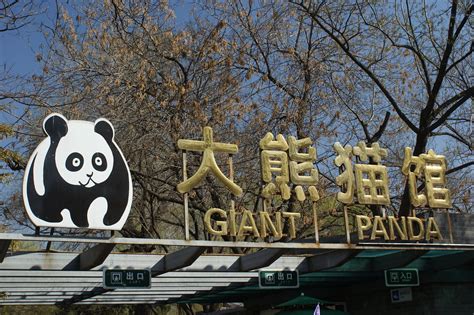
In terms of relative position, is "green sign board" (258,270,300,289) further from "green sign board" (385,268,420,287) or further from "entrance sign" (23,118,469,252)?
"green sign board" (385,268,420,287)

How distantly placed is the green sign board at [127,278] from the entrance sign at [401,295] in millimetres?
5595

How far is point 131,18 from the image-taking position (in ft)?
49.2

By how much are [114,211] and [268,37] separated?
25.9 ft

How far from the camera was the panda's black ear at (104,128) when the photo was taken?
1002 centimetres

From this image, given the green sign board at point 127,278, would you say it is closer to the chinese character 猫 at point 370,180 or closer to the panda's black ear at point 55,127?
the panda's black ear at point 55,127

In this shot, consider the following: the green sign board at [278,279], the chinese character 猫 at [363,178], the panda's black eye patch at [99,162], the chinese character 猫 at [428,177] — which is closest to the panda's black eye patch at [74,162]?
the panda's black eye patch at [99,162]

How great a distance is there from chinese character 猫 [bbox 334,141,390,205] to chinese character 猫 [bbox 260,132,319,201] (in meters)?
0.53

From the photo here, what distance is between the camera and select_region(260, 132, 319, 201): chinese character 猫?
37.4 feet

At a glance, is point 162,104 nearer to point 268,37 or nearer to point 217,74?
point 217,74

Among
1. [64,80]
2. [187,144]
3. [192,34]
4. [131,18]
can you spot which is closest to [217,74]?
[192,34]

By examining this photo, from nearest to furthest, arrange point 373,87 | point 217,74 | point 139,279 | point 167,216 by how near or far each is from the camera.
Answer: point 139,279, point 217,74, point 373,87, point 167,216

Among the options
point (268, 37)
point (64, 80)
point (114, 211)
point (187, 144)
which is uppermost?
point (268, 37)

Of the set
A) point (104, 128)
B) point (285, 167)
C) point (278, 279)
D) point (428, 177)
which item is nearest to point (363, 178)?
point (428, 177)

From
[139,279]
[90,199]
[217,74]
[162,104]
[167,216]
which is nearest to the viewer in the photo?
[90,199]
